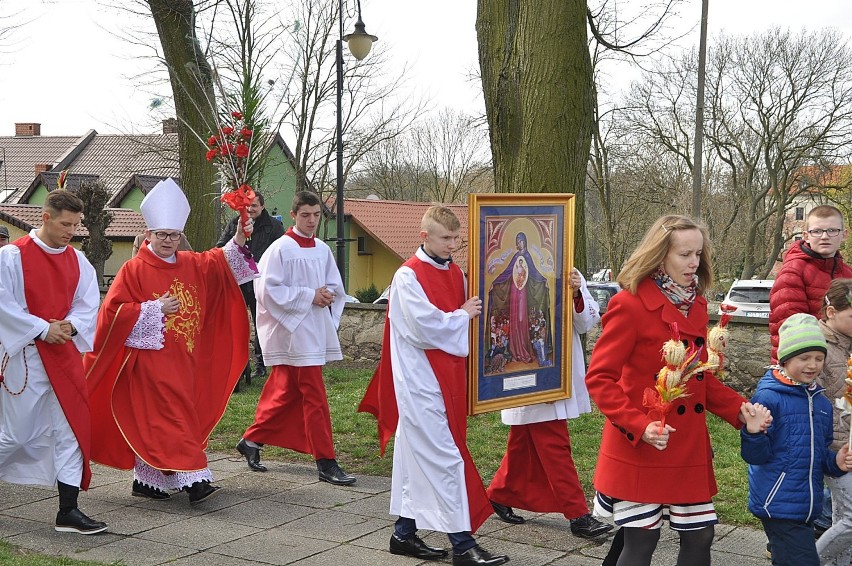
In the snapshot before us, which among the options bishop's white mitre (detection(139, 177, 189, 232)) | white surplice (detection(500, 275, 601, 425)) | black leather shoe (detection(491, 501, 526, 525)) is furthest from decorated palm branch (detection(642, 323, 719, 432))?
bishop's white mitre (detection(139, 177, 189, 232))

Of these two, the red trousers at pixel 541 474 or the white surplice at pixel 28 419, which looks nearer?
the red trousers at pixel 541 474

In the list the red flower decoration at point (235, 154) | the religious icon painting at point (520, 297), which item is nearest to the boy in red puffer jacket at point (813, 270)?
the religious icon painting at point (520, 297)

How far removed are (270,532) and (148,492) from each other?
1.28 meters

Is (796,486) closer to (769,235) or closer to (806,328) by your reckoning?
(806,328)

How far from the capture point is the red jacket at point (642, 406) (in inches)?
163

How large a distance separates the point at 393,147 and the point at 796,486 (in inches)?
2052

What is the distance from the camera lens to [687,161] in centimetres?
3938

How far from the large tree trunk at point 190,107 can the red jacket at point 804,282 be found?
8.70 m

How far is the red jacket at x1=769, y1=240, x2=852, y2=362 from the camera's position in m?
6.07

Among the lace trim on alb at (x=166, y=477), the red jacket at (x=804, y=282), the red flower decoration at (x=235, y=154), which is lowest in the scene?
the lace trim on alb at (x=166, y=477)

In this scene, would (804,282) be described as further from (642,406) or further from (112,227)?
(112,227)

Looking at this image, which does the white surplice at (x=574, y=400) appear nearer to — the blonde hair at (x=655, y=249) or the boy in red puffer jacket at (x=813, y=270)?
the boy in red puffer jacket at (x=813, y=270)

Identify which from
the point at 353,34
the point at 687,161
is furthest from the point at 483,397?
the point at 687,161

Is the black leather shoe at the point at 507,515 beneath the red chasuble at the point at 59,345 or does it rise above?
beneath
